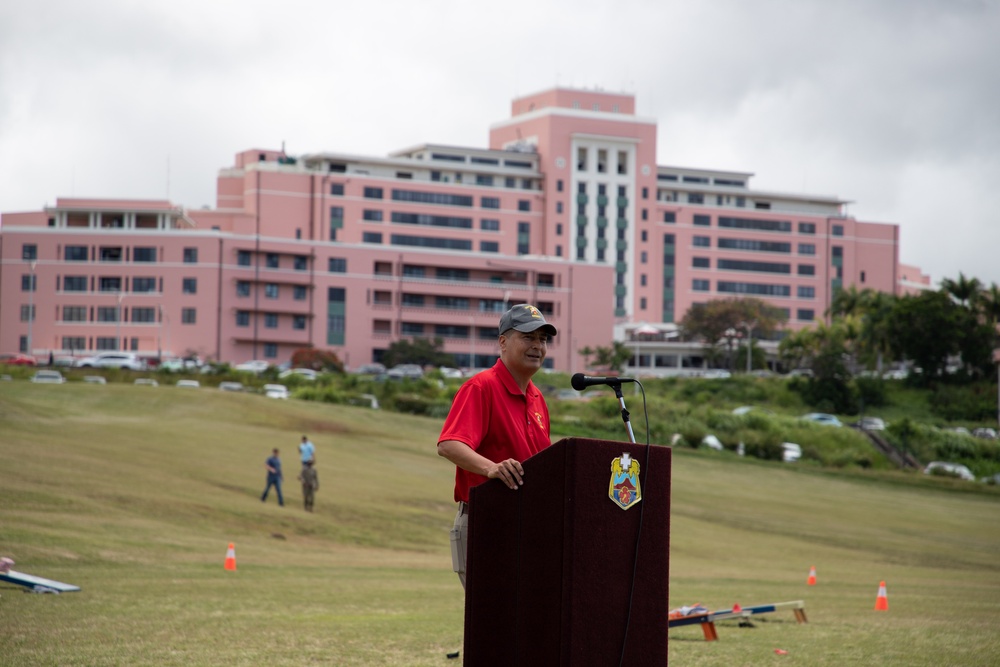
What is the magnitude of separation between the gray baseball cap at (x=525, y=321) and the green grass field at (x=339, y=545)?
13.1ft

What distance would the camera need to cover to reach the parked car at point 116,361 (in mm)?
93688

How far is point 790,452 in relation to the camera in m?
69.8

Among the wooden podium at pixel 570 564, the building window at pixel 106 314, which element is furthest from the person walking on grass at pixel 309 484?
the building window at pixel 106 314

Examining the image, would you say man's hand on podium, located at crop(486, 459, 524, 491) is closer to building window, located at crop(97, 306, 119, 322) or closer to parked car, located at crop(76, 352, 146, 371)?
parked car, located at crop(76, 352, 146, 371)

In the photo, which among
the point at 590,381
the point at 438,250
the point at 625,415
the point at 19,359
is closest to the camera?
the point at 625,415

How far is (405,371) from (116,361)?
81.1 feet

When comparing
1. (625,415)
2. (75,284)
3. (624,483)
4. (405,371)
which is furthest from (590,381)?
(75,284)

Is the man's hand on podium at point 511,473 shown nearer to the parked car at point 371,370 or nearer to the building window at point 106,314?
the parked car at point 371,370

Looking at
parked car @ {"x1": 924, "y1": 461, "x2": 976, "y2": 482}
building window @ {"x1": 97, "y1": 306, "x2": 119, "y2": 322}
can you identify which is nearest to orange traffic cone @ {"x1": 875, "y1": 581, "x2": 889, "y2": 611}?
parked car @ {"x1": 924, "y1": 461, "x2": 976, "y2": 482}

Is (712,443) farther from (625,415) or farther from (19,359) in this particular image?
(625,415)

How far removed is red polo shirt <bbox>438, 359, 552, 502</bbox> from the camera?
619 cm

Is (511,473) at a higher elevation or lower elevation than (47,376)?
higher

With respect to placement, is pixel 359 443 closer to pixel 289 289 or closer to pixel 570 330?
pixel 289 289

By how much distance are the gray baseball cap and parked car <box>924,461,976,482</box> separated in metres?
61.3
